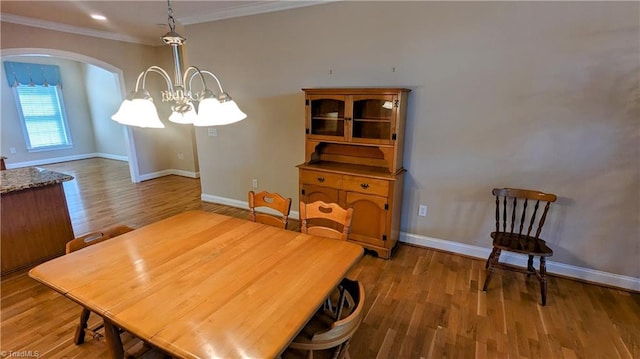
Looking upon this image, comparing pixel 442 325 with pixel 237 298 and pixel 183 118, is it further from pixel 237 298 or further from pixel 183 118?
pixel 183 118

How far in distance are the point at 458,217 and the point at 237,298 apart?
2482 millimetres

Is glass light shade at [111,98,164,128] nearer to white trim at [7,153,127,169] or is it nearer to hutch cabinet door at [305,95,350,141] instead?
hutch cabinet door at [305,95,350,141]

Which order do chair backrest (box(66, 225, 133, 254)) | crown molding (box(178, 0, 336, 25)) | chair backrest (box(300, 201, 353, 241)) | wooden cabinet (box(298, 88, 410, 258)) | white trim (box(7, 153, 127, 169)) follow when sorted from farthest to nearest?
white trim (box(7, 153, 127, 169)), crown molding (box(178, 0, 336, 25)), wooden cabinet (box(298, 88, 410, 258)), chair backrest (box(300, 201, 353, 241)), chair backrest (box(66, 225, 133, 254))

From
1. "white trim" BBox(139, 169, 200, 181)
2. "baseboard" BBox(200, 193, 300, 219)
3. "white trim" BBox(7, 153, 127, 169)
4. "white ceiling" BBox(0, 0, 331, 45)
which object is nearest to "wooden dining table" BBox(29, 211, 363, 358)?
"baseboard" BBox(200, 193, 300, 219)

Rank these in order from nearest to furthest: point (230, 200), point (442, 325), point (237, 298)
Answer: point (237, 298)
point (442, 325)
point (230, 200)

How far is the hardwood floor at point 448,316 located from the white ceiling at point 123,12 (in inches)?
115

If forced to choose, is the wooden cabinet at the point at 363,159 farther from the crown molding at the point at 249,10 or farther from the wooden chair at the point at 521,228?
the crown molding at the point at 249,10

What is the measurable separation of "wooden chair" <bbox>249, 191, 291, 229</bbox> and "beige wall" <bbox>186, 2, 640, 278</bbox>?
158 cm

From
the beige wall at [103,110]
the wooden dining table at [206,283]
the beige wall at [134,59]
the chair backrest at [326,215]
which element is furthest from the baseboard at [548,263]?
the beige wall at [103,110]

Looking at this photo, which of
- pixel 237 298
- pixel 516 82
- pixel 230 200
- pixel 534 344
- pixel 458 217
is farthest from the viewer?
pixel 230 200

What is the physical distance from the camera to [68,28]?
14.7 feet

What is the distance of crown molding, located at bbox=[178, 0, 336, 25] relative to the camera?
331 centimetres

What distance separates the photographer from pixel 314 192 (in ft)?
10.6

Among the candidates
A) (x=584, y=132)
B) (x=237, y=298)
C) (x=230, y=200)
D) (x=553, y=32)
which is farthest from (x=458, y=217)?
(x=230, y=200)
